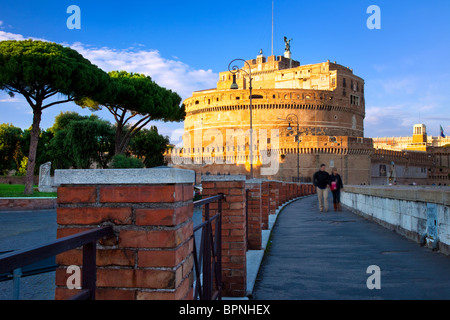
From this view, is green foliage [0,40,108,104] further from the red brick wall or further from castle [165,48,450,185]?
castle [165,48,450,185]

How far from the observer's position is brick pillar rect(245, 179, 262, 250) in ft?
22.6

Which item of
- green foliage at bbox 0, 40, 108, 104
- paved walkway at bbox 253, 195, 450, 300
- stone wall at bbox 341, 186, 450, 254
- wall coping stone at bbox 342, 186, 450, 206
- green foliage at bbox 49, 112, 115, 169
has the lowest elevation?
paved walkway at bbox 253, 195, 450, 300

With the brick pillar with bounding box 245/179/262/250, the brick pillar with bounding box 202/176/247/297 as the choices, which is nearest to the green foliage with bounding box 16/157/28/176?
the brick pillar with bounding box 245/179/262/250

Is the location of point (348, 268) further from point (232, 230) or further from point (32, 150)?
point (32, 150)

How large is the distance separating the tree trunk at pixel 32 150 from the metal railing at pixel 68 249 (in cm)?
2146

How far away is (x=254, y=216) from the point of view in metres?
6.94

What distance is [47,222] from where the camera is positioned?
1393 centimetres

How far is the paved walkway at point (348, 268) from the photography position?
441 centimetres

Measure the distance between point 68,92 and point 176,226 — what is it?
25.4 metres

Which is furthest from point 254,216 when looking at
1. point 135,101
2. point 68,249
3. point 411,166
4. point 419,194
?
point 411,166

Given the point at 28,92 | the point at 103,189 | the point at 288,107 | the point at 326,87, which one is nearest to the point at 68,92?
the point at 28,92

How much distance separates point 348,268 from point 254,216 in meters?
1.84

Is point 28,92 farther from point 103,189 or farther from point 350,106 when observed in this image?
point 350,106

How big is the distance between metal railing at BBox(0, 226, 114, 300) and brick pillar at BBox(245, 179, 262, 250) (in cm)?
508
